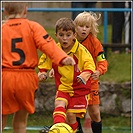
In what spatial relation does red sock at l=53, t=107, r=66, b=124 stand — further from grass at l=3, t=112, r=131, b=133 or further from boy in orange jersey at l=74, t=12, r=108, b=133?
grass at l=3, t=112, r=131, b=133

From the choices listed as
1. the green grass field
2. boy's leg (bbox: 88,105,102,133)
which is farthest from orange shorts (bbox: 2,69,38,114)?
the green grass field

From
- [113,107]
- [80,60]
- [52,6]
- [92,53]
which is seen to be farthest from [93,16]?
[52,6]

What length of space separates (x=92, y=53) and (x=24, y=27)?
1.85 metres

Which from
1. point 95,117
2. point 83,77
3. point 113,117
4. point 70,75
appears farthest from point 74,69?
point 113,117

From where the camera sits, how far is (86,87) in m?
7.30

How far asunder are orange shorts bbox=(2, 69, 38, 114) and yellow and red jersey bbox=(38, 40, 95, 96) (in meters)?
1.00

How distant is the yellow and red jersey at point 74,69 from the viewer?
7.18 m

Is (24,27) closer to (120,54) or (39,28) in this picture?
(39,28)

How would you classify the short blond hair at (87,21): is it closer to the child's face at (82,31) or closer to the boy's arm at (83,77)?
the child's face at (82,31)

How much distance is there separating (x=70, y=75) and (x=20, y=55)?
44.6 inches

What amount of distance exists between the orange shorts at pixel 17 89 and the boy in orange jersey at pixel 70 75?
0.90m

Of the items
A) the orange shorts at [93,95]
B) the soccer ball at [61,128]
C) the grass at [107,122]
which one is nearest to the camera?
the soccer ball at [61,128]

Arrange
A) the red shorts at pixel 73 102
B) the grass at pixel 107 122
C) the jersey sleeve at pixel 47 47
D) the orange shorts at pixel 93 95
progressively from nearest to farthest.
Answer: the jersey sleeve at pixel 47 47 < the red shorts at pixel 73 102 < the orange shorts at pixel 93 95 < the grass at pixel 107 122

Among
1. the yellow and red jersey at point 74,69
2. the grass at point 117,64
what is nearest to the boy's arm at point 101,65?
the yellow and red jersey at point 74,69
